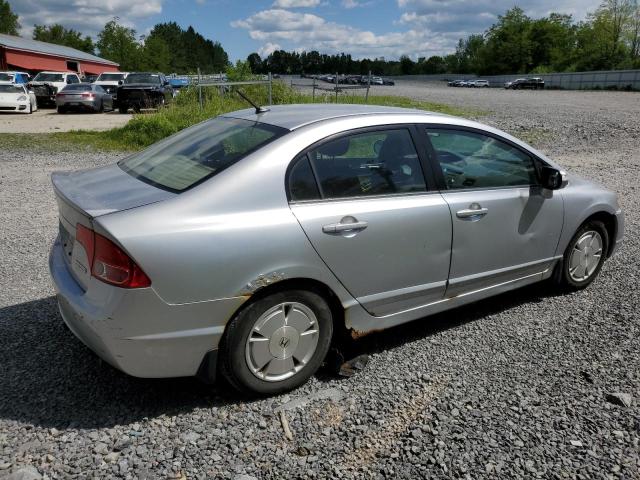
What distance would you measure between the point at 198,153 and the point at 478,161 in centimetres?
196

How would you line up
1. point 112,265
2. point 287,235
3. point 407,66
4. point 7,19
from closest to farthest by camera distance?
1. point 112,265
2. point 287,235
3. point 7,19
4. point 407,66

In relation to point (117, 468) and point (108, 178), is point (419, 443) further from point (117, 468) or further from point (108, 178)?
point (108, 178)

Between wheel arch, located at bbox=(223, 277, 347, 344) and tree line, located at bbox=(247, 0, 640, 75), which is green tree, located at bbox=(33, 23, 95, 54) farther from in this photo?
wheel arch, located at bbox=(223, 277, 347, 344)

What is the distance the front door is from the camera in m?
3.78

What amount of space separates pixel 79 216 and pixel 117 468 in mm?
1260

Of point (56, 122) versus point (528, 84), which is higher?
point (528, 84)

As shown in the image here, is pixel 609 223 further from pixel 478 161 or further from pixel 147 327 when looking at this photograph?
pixel 147 327

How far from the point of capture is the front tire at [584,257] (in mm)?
4621

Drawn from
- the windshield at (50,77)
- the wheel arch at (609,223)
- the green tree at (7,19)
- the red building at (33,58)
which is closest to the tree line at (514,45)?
the green tree at (7,19)

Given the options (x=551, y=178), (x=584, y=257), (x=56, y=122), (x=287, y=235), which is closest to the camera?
(x=287, y=235)

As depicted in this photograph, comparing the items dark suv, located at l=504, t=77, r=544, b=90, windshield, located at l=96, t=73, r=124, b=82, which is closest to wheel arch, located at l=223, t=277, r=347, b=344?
windshield, located at l=96, t=73, r=124, b=82

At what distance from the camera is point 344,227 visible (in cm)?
320

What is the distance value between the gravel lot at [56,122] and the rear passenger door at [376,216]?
49.4 ft

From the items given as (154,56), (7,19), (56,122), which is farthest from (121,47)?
(56,122)
